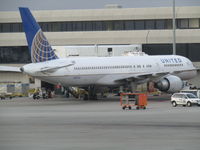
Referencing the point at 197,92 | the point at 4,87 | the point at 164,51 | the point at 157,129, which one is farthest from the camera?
the point at 164,51

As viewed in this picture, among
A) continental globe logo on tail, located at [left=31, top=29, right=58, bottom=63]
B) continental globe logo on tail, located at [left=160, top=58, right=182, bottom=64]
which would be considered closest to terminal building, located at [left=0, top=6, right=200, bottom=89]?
continental globe logo on tail, located at [left=160, top=58, right=182, bottom=64]

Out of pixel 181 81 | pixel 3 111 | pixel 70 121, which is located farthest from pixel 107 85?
pixel 70 121

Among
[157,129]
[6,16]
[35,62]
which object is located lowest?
[157,129]

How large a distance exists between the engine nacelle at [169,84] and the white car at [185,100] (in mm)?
8559

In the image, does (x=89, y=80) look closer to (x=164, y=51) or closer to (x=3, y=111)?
(x=3, y=111)

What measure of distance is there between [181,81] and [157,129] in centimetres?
3532

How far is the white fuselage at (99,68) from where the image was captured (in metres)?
64.6

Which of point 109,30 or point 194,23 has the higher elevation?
point 194,23

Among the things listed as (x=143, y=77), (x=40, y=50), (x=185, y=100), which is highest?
(x=40, y=50)

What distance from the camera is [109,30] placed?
323 ft

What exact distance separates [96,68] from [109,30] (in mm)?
31106

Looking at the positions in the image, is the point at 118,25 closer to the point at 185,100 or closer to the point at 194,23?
the point at 194,23

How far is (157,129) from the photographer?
34.8 meters

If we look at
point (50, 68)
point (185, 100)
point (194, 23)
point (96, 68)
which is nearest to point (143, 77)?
point (96, 68)
